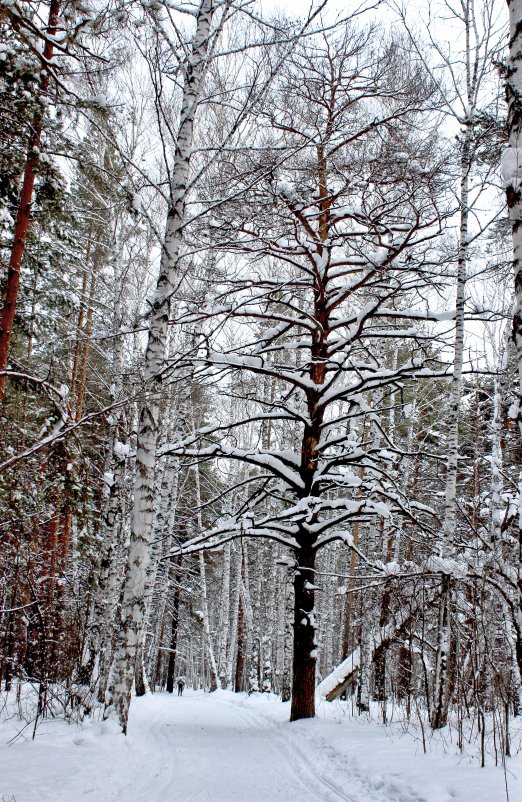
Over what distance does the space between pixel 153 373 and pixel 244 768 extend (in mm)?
4367

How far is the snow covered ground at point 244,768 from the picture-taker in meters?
3.74

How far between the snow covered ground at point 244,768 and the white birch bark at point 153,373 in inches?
31.4

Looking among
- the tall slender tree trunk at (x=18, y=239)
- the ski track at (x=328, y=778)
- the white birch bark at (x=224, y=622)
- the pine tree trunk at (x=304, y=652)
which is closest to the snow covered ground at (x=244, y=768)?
the ski track at (x=328, y=778)

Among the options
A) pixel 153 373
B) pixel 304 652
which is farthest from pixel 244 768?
pixel 153 373

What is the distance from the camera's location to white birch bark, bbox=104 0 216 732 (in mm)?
5656

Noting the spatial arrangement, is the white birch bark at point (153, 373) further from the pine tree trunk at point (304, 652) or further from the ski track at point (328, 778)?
the pine tree trunk at point (304, 652)

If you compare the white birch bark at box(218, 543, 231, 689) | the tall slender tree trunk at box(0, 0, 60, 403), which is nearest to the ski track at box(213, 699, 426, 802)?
the tall slender tree trunk at box(0, 0, 60, 403)

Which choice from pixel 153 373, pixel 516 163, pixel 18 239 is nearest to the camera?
pixel 516 163

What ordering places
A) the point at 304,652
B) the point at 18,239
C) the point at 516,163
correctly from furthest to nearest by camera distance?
the point at 304,652, the point at 18,239, the point at 516,163

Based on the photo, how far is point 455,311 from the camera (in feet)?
23.9

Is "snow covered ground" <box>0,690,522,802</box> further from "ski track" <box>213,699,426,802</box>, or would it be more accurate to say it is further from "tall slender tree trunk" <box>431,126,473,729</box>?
"tall slender tree trunk" <box>431,126,473,729</box>

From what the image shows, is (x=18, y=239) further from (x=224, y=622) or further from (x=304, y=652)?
(x=224, y=622)

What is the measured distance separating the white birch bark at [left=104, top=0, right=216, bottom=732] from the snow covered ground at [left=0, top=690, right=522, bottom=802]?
0.80 m

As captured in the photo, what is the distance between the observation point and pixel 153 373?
19.6 ft
